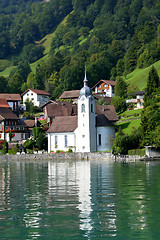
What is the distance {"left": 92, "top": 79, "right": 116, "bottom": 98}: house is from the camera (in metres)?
140

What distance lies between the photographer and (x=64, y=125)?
94.8 metres

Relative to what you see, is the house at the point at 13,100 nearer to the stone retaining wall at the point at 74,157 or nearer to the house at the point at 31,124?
the house at the point at 31,124

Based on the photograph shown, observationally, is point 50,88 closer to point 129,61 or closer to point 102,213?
point 129,61

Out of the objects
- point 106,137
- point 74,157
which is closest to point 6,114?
point 106,137

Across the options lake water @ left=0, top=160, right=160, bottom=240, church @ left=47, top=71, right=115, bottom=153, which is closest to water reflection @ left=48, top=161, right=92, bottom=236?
lake water @ left=0, top=160, right=160, bottom=240

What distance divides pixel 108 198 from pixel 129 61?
13400 cm

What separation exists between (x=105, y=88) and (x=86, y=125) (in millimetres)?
52373

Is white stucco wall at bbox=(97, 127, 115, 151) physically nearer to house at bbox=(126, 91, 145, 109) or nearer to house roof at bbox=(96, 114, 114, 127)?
house roof at bbox=(96, 114, 114, 127)

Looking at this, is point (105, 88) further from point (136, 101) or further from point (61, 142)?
point (61, 142)

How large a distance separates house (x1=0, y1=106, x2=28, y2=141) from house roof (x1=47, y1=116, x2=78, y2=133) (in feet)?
51.2

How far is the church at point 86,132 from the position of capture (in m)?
90.0

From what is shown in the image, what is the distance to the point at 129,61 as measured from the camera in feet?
518

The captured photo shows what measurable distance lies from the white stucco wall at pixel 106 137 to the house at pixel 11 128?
2538 cm

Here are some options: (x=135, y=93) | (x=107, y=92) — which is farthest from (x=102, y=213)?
(x=107, y=92)
